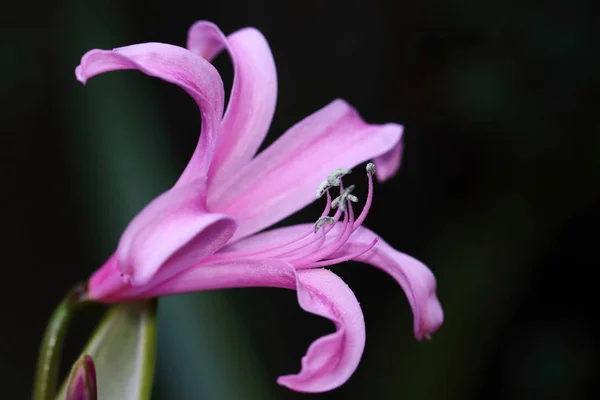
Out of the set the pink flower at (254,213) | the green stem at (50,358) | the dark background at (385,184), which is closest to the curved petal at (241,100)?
the pink flower at (254,213)

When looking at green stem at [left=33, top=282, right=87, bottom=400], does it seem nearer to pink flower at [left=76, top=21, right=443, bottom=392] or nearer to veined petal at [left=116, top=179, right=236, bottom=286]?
pink flower at [left=76, top=21, right=443, bottom=392]

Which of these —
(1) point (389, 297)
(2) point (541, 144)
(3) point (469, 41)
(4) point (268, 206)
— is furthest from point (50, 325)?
(3) point (469, 41)

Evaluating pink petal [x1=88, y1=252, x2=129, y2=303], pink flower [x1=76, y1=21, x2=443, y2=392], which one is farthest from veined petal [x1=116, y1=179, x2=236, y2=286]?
pink petal [x1=88, y1=252, x2=129, y2=303]

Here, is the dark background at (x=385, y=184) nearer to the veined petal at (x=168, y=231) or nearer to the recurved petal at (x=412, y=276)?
the recurved petal at (x=412, y=276)

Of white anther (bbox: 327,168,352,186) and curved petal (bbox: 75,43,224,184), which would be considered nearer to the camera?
curved petal (bbox: 75,43,224,184)

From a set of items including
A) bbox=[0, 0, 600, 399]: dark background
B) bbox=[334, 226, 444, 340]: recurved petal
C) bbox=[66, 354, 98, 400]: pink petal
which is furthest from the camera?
bbox=[0, 0, 600, 399]: dark background

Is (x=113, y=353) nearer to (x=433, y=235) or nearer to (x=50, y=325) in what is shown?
(x=50, y=325)
